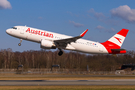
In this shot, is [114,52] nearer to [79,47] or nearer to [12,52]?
[79,47]

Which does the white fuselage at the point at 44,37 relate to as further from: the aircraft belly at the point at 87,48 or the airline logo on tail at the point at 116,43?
the airline logo on tail at the point at 116,43

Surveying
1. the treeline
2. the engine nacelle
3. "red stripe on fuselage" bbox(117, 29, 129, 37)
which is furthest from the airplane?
the treeline

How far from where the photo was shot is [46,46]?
3684 cm

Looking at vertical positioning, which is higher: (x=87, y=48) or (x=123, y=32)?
(x=123, y=32)

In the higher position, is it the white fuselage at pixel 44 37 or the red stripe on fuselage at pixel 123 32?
the red stripe on fuselage at pixel 123 32

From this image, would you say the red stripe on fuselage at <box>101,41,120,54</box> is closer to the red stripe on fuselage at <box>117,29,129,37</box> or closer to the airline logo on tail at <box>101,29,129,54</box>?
the airline logo on tail at <box>101,29,129,54</box>

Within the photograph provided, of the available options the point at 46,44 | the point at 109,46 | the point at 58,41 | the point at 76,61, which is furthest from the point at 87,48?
the point at 76,61

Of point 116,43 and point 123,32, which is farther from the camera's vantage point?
point 123,32

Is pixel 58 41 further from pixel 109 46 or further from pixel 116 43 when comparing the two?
pixel 116 43

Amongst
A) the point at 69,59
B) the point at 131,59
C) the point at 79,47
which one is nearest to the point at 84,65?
the point at 69,59

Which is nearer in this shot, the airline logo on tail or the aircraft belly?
the aircraft belly

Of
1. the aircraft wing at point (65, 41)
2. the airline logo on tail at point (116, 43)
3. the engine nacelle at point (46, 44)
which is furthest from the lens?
Result: the airline logo on tail at point (116, 43)

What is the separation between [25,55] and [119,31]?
2724 inches

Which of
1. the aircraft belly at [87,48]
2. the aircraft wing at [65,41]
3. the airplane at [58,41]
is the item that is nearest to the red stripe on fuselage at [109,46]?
the airplane at [58,41]
